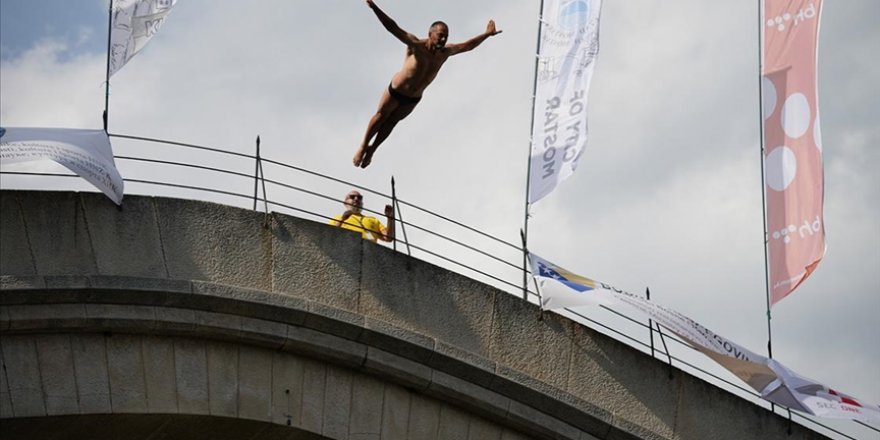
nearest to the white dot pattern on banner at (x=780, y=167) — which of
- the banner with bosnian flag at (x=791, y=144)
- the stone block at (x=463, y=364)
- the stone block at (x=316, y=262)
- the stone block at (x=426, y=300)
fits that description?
the banner with bosnian flag at (x=791, y=144)

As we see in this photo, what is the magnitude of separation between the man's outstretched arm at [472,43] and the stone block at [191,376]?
6.06m

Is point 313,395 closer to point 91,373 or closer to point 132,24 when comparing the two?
point 91,373

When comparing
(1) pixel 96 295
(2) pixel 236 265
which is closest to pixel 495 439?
(2) pixel 236 265

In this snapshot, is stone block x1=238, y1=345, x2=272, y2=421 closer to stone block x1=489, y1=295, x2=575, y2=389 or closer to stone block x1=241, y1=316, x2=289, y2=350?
stone block x1=241, y1=316, x2=289, y2=350

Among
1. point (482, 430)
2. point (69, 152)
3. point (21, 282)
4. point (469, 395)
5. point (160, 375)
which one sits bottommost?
point (482, 430)

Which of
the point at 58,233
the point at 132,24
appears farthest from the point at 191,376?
the point at 132,24

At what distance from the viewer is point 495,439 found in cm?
2364

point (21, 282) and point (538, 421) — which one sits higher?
point (21, 282)

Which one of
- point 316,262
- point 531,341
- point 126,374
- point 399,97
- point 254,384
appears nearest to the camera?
point 126,374

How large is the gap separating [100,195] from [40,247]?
1.00m

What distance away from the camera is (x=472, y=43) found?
1017 inches

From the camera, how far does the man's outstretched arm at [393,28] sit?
2480 cm

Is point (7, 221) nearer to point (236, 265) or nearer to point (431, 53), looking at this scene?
point (236, 265)

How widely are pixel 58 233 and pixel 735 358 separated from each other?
364 inches
